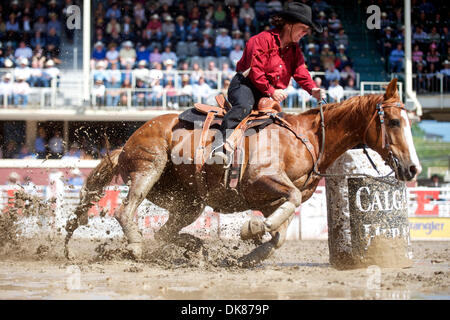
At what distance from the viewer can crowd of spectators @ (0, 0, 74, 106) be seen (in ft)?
52.2

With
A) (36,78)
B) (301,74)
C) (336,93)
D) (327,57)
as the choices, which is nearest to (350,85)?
(336,93)

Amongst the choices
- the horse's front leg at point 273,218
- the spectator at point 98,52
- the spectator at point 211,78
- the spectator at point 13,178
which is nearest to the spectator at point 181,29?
the spectator at point 98,52

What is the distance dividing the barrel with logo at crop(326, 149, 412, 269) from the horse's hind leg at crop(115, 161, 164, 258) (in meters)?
1.97

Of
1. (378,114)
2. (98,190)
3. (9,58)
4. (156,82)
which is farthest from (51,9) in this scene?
(378,114)

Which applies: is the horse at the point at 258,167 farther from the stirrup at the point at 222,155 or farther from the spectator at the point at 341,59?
the spectator at the point at 341,59

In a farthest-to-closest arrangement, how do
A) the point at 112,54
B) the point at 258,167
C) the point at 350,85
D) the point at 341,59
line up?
the point at 341,59
the point at 112,54
the point at 350,85
the point at 258,167

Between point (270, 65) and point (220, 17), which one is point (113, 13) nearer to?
point (220, 17)

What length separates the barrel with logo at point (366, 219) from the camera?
6.65 m

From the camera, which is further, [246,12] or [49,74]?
[246,12]

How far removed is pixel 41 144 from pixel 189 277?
394 inches

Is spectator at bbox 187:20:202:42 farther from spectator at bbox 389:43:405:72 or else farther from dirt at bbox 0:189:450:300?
dirt at bbox 0:189:450:300

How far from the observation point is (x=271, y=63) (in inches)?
261

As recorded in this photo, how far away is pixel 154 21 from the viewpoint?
1847 centimetres

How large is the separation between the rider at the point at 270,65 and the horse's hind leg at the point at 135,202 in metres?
0.92
